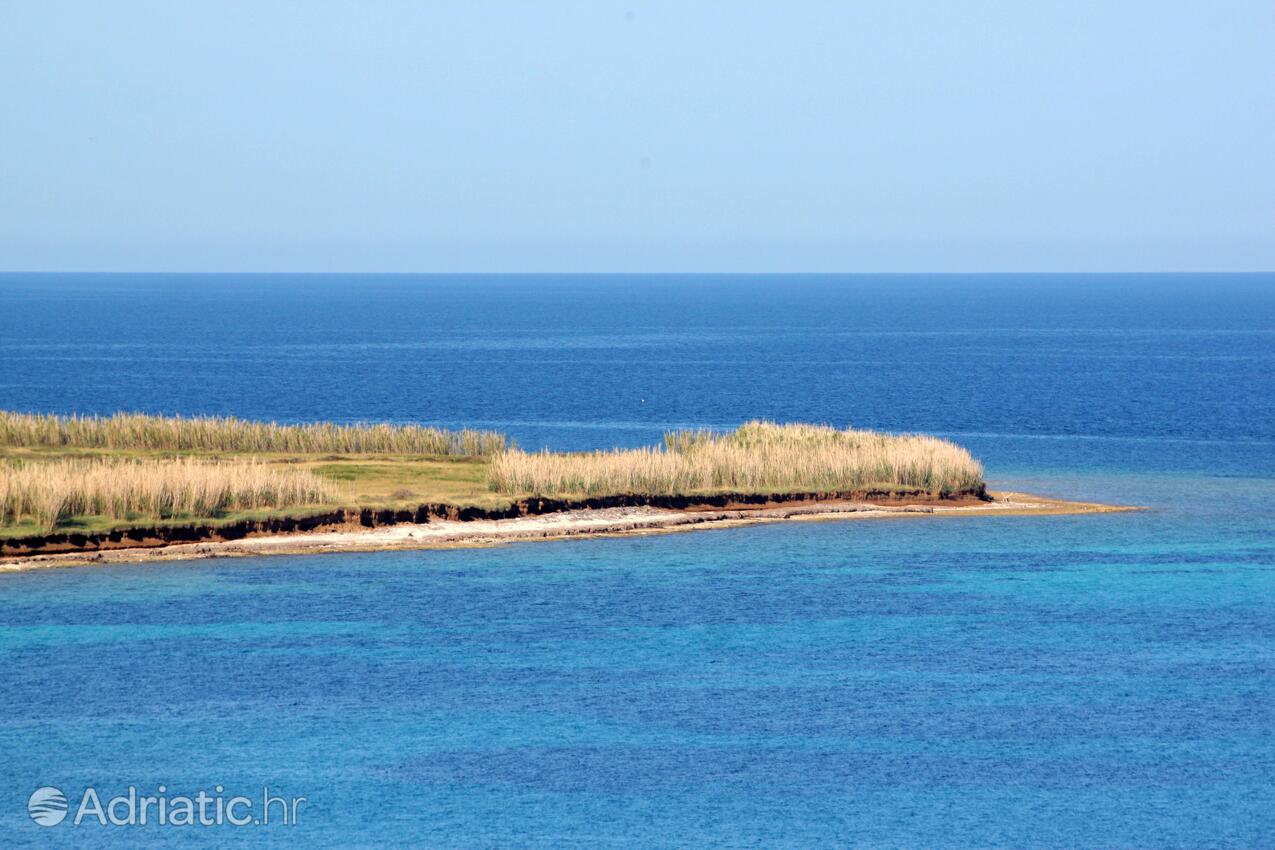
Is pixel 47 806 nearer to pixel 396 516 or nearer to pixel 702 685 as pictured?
pixel 702 685

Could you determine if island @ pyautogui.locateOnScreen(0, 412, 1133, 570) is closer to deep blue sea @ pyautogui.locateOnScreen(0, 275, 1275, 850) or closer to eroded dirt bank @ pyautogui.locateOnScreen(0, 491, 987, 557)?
eroded dirt bank @ pyautogui.locateOnScreen(0, 491, 987, 557)

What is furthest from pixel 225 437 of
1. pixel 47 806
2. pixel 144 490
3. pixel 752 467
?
pixel 47 806

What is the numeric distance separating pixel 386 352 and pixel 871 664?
405ft

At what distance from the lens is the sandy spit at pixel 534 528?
40969 mm

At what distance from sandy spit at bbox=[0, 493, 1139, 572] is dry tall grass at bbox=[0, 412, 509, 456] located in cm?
931

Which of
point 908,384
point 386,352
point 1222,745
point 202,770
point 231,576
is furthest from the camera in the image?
point 386,352

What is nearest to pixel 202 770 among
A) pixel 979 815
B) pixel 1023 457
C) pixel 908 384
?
pixel 979 815

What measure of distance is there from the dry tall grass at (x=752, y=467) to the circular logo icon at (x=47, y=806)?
82.0 feet

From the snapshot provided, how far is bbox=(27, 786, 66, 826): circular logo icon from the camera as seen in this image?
23.1m

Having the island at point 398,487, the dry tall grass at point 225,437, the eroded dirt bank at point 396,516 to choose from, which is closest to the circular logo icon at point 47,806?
the island at point 398,487

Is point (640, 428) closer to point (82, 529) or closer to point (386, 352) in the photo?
point (82, 529)

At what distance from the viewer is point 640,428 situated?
7912 cm

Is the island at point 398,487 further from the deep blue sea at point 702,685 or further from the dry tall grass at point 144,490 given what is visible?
the deep blue sea at point 702,685

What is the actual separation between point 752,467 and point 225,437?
18090 mm
